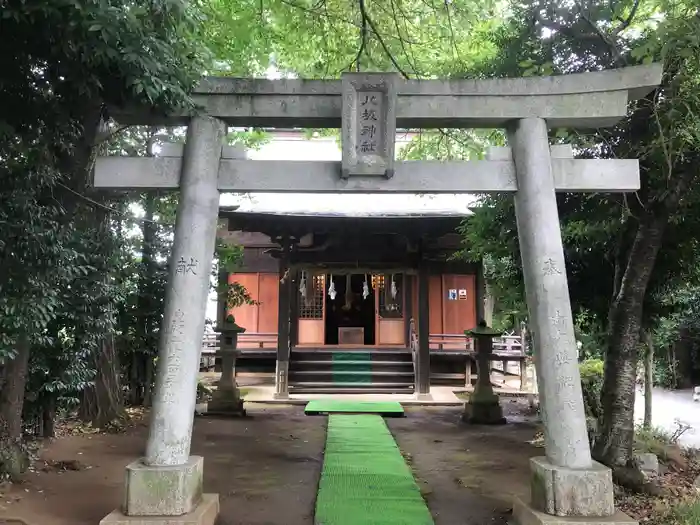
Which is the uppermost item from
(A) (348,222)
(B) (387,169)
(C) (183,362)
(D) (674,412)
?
(A) (348,222)

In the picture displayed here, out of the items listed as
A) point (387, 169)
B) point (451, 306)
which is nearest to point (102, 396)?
point (387, 169)

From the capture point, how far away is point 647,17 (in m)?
6.39

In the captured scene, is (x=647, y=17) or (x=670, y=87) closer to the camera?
(x=670, y=87)

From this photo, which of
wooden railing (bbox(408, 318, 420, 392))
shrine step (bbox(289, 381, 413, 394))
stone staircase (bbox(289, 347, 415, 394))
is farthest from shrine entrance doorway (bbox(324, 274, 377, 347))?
shrine step (bbox(289, 381, 413, 394))

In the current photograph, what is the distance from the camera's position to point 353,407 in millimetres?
11688

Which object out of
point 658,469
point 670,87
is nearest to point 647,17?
point 670,87

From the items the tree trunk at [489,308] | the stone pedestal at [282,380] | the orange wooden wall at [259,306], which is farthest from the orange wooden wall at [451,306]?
the stone pedestal at [282,380]

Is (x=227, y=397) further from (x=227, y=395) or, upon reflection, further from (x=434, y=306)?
(x=434, y=306)

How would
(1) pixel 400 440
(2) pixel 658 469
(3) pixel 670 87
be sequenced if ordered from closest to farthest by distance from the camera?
(3) pixel 670 87, (2) pixel 658 469, (1) pixel 400 440

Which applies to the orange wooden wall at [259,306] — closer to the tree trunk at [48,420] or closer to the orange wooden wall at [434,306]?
the orange wooden wall at [434,306]

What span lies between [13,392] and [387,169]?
469 centimetres

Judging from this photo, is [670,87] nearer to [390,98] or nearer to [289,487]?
[390,98]

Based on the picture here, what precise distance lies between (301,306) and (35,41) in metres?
12.4

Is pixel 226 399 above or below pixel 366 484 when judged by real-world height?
above
